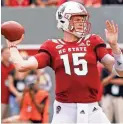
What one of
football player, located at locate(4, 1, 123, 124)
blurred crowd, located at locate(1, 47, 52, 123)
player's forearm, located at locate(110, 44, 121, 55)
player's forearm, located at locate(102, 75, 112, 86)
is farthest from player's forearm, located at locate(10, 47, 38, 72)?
player's forearm, located at locate(102, 75, 112, 86)

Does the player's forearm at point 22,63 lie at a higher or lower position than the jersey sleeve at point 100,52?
lower

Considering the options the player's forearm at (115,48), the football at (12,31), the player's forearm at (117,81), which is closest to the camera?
the player's forearm at (115,48)

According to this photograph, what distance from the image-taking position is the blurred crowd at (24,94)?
33.3 feet

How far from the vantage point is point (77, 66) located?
6027 millimetres

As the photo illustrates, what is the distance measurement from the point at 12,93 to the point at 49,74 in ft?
2.19

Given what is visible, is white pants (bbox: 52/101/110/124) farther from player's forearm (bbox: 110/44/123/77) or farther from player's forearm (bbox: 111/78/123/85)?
player's forearm (bbox: 111/78/123/85)

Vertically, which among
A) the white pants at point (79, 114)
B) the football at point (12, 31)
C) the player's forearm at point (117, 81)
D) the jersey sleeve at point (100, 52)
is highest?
the football at point (12, 31)

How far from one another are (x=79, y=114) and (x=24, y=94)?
4473 mm

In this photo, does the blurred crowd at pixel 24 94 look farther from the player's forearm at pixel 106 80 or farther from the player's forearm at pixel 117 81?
the player's forearm at pixel 117 81

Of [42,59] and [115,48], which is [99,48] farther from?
[42,59]

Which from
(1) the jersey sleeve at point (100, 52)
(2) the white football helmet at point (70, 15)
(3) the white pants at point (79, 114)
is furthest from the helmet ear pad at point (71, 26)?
(3) the white pants at point (79, 114)

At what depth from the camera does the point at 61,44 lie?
6105 millimetres

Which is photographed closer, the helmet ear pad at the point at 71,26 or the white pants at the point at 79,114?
the white pants at the point at 79,114

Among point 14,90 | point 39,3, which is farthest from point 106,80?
point 39,3
